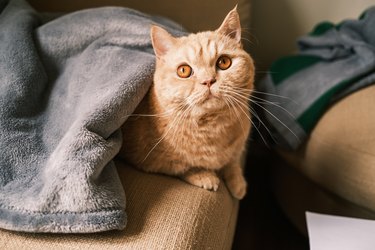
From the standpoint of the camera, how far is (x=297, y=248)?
1.32 meters

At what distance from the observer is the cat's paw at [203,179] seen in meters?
0.82

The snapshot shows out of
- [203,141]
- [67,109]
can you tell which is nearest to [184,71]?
[203,141]

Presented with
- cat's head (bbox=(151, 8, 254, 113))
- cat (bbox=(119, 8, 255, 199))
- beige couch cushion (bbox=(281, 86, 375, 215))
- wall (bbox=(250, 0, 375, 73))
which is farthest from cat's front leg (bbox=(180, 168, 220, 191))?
wall (bbox=(250, 0, 375, 73))

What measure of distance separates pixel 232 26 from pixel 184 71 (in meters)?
0.15

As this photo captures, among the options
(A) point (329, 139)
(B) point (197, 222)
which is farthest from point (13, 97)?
(A) point (329, 139)

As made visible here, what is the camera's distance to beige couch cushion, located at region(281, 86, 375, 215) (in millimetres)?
997

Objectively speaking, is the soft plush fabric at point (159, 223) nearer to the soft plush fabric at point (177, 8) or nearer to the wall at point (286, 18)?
the soft plush fabric at point (177, 8)

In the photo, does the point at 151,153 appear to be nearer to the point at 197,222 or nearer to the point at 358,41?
the point at 197,222

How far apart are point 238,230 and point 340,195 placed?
0.47 metres

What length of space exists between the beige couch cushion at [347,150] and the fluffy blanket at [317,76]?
0.12 feet

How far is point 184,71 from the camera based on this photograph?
0.77m

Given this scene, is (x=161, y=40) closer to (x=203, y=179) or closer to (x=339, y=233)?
(x=203, y=179)

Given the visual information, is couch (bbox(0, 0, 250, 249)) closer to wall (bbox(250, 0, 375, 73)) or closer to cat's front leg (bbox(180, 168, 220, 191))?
cat's front leg (bbox(180, 168, 220, 191))

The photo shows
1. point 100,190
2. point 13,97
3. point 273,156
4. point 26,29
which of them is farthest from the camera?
point 273,156
